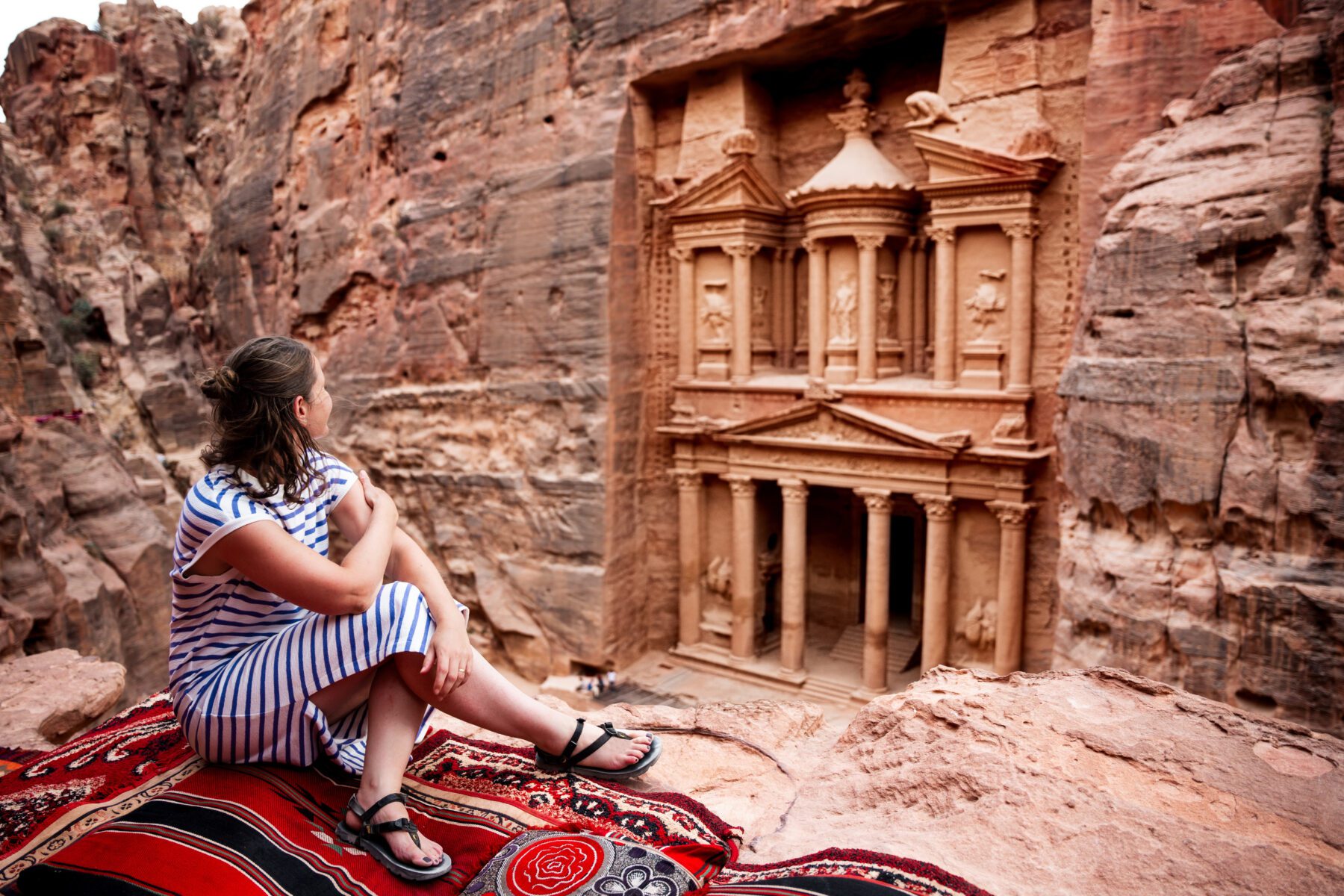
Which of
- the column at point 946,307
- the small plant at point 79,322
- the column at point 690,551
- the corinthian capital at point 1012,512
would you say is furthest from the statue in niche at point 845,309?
the small plant at point 79,322

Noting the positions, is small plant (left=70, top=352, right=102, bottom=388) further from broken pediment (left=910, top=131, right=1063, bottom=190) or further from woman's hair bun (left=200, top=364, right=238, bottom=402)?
woman's hair bun (left=200, top=364, right=238, bottom=402)

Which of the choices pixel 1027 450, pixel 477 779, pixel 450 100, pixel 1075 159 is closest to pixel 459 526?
pixel 450 100

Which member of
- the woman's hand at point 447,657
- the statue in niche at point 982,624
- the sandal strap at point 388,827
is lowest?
the statue in niche at point 982,624

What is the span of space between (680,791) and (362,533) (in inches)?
58.6

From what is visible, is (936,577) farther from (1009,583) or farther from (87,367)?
(87,367)

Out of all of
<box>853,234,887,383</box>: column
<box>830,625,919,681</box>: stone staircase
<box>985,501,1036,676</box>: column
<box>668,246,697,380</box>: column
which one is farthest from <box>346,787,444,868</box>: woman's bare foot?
<box>668,246,697,380</box>: column

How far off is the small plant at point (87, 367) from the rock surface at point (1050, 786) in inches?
698

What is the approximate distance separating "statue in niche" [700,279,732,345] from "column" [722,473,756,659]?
205cm

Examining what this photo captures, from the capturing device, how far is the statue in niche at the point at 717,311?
1279 cm

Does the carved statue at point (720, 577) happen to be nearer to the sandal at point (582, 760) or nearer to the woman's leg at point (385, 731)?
the sandal at point (582, 760)

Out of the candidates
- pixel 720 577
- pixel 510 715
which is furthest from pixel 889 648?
pixel 510 715

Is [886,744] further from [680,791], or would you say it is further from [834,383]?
[834,383]

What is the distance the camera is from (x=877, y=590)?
11.4 m

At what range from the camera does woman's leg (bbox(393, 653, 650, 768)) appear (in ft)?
9.30
